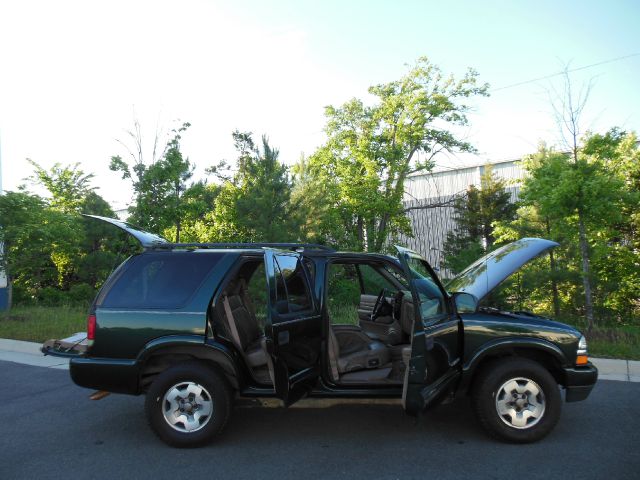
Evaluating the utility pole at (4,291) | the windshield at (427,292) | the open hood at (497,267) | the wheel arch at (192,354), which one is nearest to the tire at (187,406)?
the wheel arch at (192,354)

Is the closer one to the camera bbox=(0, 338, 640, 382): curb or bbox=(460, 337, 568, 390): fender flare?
bbox=(460, 337, 568, 390): fender flare

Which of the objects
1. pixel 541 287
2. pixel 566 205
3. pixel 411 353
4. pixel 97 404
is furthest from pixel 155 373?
pixel 541 287

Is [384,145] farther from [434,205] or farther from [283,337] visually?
[283,337]

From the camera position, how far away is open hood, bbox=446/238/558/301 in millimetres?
4611

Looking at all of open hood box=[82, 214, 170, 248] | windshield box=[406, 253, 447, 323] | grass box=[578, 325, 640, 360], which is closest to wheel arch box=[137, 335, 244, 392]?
open hood box=[82, 214, 170, 248]

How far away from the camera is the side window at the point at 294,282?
4.62 metres

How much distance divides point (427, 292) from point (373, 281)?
54.1 inches

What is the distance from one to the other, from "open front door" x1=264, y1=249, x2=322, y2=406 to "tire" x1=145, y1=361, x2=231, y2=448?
60 cm

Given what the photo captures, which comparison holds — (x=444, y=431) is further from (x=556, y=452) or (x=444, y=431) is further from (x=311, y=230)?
(x=311, y=230)

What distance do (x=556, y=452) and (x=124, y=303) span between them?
3979 millimetres

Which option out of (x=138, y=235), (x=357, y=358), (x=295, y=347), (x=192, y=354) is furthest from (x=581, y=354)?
(x=138, y=235)

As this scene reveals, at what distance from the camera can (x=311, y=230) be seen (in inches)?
708

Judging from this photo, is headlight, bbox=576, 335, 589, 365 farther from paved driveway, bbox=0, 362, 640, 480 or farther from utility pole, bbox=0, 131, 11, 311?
utility pole, bbox=0, 131, 11, 311

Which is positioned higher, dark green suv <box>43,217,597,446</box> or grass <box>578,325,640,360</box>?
dark green suv <box>43,217,597,446</box>
